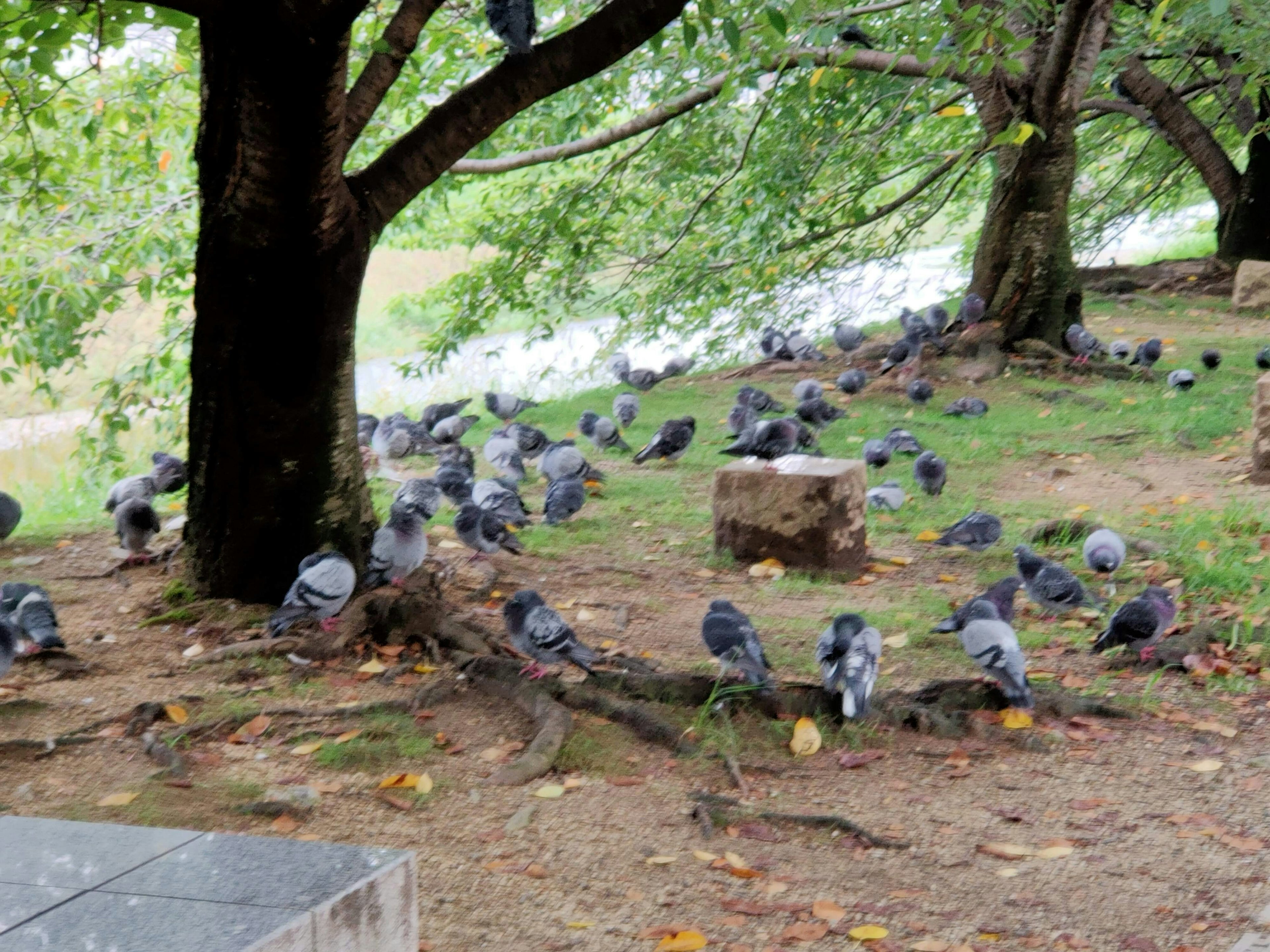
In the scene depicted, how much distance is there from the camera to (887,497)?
296 inches

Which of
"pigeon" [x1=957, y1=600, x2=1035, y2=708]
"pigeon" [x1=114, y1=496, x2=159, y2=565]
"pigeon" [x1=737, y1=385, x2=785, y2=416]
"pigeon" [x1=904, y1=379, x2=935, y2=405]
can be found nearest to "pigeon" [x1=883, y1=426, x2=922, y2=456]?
"pigeon" [x1=737, y1=385, x2=785, y2=416]

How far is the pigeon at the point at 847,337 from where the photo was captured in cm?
1241

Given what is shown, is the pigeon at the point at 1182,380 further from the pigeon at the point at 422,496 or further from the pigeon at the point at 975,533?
the pigeon at the point at 422,496

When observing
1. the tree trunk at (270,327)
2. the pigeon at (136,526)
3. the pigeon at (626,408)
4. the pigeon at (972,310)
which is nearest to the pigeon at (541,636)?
the tree trunk at (270,327)

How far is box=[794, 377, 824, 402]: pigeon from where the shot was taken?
9.88 metres

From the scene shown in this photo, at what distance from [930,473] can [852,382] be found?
122 inches

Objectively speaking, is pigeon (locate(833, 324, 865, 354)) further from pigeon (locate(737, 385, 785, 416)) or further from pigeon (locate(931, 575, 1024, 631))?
pigeon (locate(931, 575, 1024, 631))

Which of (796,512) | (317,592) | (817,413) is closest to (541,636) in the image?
(317,592)

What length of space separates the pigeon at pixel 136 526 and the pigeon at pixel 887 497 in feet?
13.2

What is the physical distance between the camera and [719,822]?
368 centimetres

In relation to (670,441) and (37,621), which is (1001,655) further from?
(670,441)

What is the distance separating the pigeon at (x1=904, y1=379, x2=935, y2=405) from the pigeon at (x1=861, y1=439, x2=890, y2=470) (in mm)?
2018

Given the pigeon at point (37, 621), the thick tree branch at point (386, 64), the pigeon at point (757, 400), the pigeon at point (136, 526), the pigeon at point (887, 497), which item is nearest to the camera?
the pigeon at point (37, 621)

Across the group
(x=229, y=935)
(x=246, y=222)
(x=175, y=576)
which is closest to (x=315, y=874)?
(x=229, y=935)
